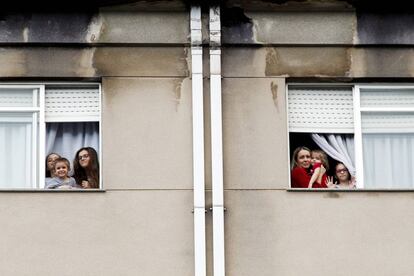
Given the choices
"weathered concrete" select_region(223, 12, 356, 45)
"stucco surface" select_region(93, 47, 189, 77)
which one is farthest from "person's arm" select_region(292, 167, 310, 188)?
"stucco surface" select_region(93, 47, 189, 77)

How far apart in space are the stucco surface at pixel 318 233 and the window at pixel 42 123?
2.40 m

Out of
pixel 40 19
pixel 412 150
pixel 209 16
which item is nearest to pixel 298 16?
pixel 209 16

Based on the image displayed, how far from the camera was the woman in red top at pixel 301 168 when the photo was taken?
18.7m

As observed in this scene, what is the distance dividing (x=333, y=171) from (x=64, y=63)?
416cm

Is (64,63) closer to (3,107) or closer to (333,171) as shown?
(3,107)

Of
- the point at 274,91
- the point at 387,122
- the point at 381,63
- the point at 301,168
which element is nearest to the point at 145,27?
the point at 274,91

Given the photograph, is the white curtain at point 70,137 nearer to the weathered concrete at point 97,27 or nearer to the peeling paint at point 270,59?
the weathered concrete at point 97,27

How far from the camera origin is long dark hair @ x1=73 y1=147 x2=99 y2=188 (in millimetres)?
18578

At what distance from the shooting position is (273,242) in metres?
18.0

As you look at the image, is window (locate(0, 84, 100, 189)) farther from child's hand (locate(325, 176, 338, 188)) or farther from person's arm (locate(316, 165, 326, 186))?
child's hand (locate(325, 176, 338, 188))

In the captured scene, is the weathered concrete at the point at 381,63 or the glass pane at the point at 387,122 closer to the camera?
the weathered concrete at the point at 381,63

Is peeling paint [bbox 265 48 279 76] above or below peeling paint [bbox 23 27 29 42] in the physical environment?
below

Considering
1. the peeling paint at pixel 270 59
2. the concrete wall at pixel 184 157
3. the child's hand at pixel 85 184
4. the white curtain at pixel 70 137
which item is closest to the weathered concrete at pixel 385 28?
the concrete wall at pixel 184 157

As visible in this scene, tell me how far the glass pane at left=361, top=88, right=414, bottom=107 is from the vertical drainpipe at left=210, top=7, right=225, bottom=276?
87.8 inches
